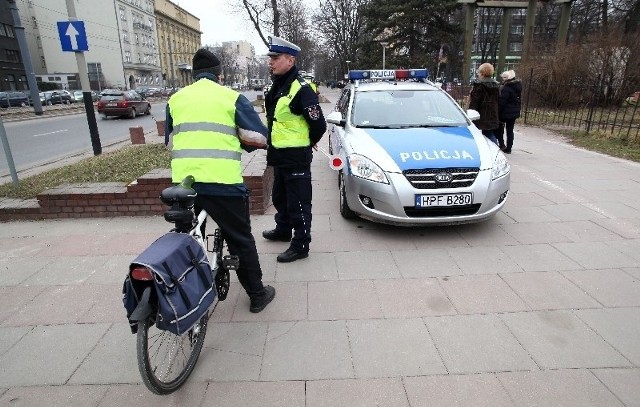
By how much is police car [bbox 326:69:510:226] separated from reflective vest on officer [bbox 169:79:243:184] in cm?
192

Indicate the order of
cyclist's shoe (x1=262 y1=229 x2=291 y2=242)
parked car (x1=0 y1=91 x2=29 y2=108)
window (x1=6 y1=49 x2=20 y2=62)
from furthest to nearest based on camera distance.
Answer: window (x1=6 y1=49 x2=20 y2=62) → parked car (x1=0 y1=91 x2=29 y2=108) → cyclist's shoe (x1=262 y1=229 x2=291 y2=242)

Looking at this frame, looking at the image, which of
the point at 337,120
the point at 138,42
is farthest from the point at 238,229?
the point at 138,42

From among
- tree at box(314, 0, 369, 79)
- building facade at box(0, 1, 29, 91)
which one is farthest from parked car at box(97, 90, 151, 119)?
building facade at box(0, 1, 29, 91)

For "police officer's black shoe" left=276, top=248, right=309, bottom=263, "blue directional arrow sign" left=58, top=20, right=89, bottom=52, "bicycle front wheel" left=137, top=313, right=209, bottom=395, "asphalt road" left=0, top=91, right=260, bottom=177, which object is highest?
"blue directional arrow sign" left=58, top=20, right=89, bottom=52

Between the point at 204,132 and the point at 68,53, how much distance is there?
67294mm

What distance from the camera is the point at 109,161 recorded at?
752 cm

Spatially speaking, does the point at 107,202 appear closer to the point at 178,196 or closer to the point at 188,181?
the point at 188,181

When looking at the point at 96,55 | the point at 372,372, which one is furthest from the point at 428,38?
the point at 96,55

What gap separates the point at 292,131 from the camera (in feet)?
12.0

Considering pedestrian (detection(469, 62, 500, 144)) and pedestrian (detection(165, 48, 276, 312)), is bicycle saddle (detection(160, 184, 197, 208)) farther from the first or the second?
pedestrian (detection(469, 62, 500, 144))

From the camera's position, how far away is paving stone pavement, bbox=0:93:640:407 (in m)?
2.39

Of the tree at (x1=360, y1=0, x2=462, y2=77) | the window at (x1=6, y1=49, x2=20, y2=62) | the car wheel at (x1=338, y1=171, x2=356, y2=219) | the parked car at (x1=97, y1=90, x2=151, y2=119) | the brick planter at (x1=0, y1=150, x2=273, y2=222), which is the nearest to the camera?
the car wheel at (x1=338, y1=171, x2=356, y2=219)

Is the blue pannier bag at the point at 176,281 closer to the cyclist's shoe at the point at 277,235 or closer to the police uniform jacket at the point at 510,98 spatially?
the cyclist's shoe at the point at 277,235

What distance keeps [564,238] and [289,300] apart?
305 cm
